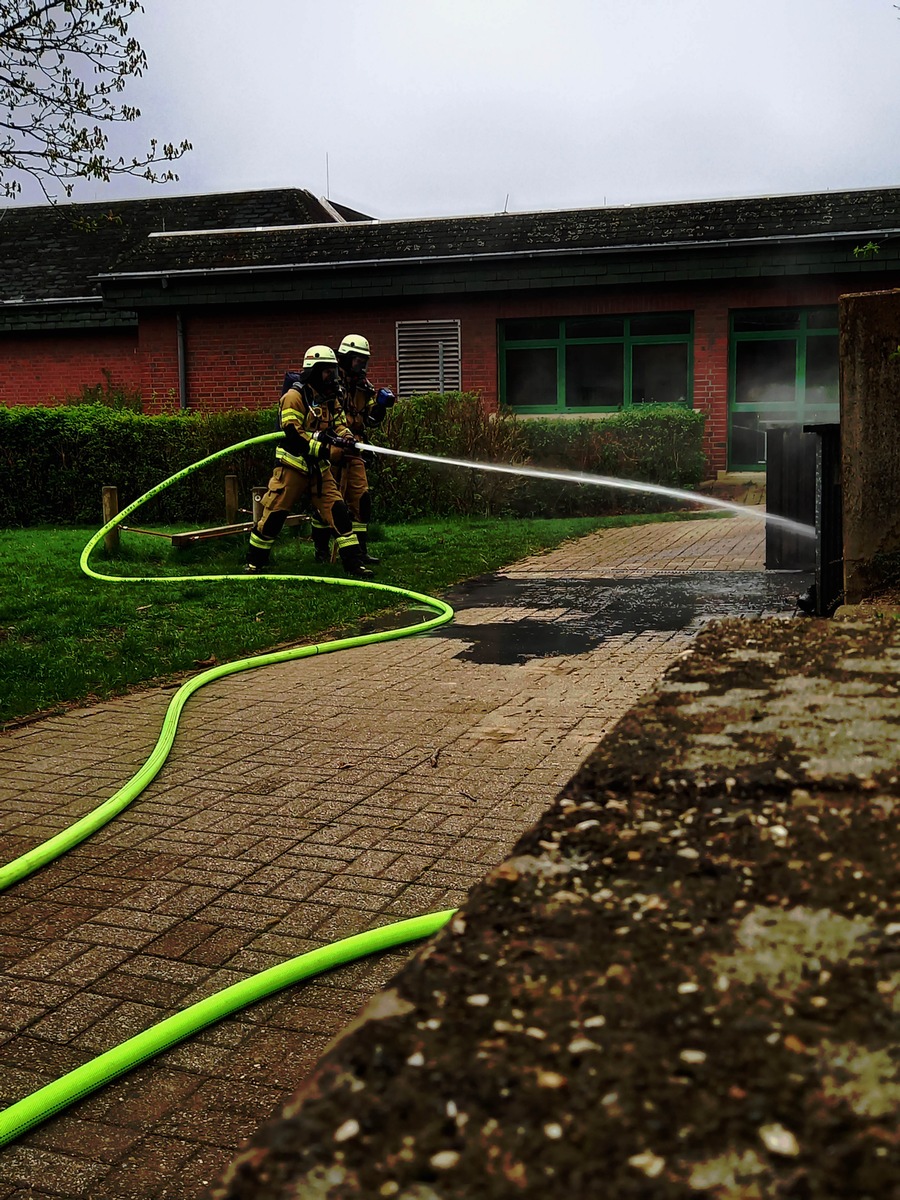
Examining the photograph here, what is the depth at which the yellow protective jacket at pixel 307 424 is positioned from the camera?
1092 centimetres

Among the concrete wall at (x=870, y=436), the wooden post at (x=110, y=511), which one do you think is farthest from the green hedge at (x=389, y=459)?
the concrete wall at (x=870, y=436)

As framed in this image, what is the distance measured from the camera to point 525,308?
20.9 m

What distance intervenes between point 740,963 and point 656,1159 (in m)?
0.22

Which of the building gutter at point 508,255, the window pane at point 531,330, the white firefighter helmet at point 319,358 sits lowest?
the white firefighter helmet at point 319,358

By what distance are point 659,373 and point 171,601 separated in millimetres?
13109

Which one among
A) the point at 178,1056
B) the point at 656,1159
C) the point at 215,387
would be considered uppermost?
the point at 215,387

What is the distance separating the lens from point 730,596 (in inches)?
374

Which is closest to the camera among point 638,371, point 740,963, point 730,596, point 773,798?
point 740,963

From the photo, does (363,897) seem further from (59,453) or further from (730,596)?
(59,453)

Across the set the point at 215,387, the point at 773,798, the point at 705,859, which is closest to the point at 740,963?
the point at 705,859

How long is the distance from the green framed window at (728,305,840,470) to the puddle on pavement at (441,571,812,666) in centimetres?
1014

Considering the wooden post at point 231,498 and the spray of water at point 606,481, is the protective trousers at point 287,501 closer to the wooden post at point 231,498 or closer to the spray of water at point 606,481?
the spray of water at point 606,481

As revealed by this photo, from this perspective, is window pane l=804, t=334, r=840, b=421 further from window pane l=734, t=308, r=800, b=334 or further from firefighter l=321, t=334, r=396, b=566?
firefighter l=321, t=334, r=396, b=566

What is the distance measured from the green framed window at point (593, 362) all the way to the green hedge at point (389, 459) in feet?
12.5
